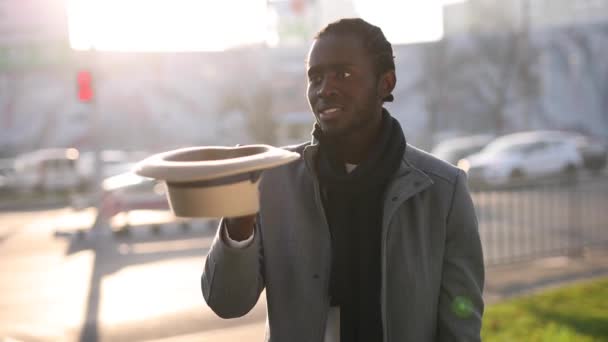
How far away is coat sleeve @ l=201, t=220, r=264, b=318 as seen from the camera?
1.75 m

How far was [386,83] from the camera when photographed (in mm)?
1975

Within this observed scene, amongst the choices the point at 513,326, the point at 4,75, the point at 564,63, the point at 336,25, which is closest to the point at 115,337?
the point at 513,326

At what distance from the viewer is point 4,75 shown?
114 feet

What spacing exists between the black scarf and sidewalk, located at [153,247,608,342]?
3794mm

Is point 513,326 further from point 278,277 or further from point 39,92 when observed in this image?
point 39,92

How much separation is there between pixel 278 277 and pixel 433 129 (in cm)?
3800

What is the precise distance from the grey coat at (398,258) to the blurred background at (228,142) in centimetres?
304

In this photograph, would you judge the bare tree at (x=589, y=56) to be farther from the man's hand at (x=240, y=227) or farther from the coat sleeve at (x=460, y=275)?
the man's hand at (x=240, y=227)

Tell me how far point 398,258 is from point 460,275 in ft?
0.70

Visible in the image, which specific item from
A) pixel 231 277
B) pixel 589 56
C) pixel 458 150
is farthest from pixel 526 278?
pixel 589 56

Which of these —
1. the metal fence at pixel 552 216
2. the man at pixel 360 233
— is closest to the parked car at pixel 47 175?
the metal fence at pixel 552 216

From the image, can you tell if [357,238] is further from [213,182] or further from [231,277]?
[213,182]

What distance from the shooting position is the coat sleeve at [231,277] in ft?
5.73

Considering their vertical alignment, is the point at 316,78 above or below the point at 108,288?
above
